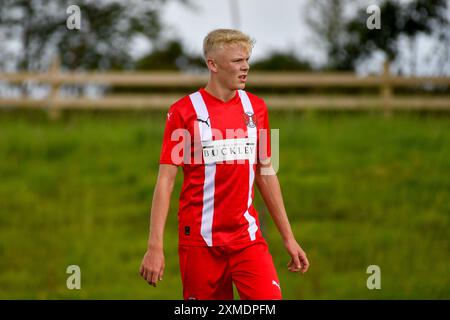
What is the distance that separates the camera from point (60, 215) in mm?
15156

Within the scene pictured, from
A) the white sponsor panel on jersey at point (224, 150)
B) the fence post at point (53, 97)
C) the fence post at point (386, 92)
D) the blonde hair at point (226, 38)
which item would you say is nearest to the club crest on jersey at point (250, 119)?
the white sponsor panel on jersey at point (224, 150)

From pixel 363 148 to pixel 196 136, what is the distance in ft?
41.1

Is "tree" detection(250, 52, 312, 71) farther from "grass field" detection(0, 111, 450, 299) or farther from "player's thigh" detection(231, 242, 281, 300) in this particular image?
"player's thigh" detection(231, 242, 281, 300)

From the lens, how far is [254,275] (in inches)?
206

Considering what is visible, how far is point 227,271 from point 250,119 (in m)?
0.87

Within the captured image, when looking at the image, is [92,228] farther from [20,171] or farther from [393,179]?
[393,179]

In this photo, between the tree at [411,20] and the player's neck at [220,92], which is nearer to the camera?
the player's neck at [220,92]

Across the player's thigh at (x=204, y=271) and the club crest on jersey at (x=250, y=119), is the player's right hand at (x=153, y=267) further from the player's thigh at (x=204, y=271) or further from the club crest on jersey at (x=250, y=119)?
the club crest on jersey at (x=250, y=119)

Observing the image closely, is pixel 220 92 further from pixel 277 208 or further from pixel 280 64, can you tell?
pixel 280 64

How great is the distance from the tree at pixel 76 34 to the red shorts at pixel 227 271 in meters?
26.3

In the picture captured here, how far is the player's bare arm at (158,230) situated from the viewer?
16.3 feet

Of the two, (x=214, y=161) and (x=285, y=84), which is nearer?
(x=214, y=161)

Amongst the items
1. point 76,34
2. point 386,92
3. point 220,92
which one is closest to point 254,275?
point 220,92

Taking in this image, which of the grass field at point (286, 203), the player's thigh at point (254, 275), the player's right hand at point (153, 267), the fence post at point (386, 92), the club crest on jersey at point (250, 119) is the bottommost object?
the grass field at point (286, 203)
